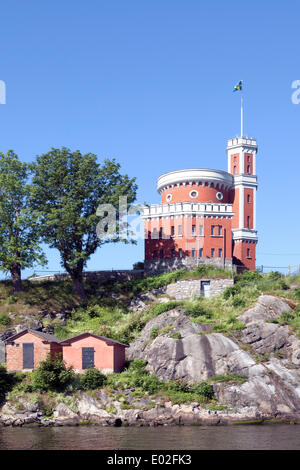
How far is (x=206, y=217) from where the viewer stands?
68125 mm

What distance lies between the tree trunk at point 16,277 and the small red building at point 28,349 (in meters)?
14.2

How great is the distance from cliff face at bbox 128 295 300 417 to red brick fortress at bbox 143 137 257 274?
13792 mm

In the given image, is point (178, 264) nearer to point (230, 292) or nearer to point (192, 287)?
point (192, 287)

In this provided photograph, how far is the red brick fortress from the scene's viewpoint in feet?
222

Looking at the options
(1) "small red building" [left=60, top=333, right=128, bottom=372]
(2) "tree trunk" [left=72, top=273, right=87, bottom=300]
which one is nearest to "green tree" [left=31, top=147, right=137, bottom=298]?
(2) "tree trunk" [left=72, top=273, right=87, bottom=300]

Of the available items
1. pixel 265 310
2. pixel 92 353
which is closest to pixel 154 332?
pixel 92 353

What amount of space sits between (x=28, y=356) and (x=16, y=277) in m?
15.5

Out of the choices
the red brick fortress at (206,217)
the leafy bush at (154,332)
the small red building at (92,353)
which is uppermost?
the red brick fortress at (206,217)

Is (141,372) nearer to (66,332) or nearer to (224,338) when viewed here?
(224,338)

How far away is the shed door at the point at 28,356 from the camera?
49.9 metres

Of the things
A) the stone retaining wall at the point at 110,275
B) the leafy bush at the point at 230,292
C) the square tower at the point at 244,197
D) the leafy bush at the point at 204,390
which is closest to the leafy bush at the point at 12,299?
the stone retaining wall at the point at 110,275

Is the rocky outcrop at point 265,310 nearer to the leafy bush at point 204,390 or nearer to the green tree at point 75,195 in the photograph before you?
the leafy bush at point 204,390

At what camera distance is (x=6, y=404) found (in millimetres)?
45469
